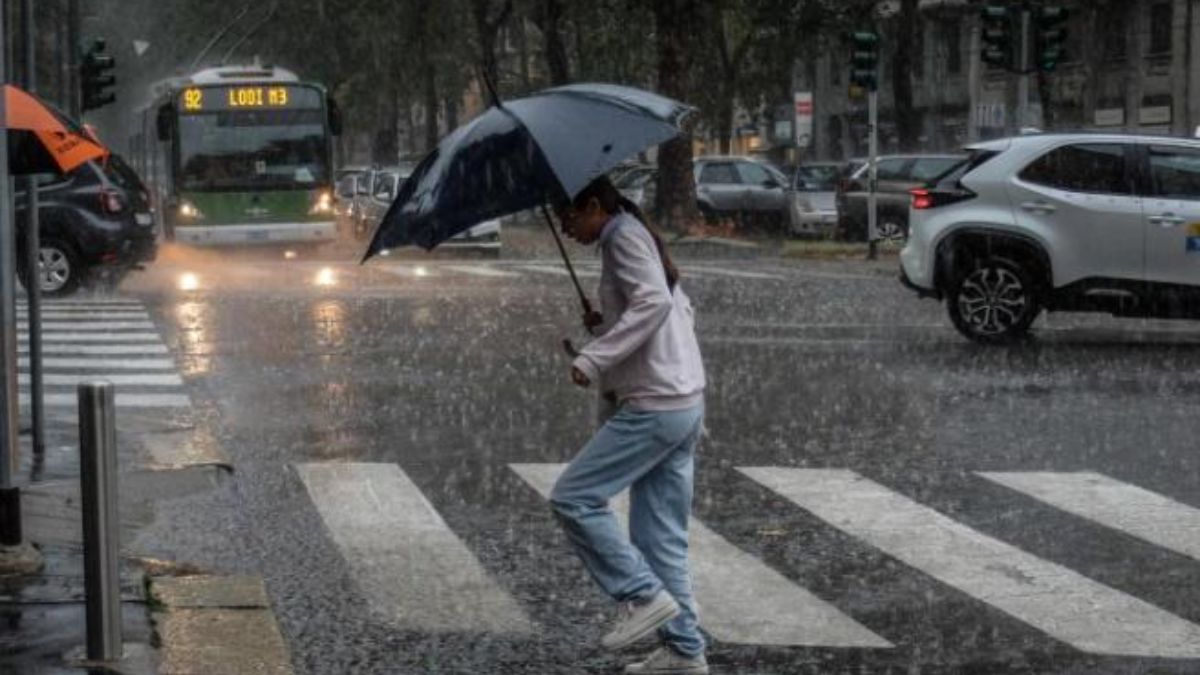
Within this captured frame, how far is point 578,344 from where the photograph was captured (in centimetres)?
1731

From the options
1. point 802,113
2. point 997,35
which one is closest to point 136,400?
point 997,35

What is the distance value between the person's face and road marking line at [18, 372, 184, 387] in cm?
872

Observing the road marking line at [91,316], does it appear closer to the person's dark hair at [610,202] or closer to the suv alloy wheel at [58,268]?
the suv alloy wheel at [58,268]

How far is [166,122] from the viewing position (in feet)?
109

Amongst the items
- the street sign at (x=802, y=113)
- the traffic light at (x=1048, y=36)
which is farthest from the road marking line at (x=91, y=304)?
the street sign at (x=802, y=113)

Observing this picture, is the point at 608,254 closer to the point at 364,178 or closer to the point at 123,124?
the point at 364,178

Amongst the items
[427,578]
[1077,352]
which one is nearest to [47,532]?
[427,578]

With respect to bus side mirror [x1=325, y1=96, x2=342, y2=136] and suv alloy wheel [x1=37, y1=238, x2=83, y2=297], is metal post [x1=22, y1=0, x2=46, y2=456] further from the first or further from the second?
bus side mirror [x1=325, y1=96, x2=342, y2=136]

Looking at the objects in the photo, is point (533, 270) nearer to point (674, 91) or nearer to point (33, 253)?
point (674, 91)

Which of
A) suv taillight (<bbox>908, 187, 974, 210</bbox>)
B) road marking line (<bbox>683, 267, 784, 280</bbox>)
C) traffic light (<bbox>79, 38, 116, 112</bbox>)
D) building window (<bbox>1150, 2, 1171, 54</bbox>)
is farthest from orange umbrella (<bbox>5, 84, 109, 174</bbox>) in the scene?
building window (<bbox>1150, 2, 1171, 54</bbox>)

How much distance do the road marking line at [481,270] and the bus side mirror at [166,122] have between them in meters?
5.74

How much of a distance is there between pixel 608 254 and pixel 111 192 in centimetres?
1763

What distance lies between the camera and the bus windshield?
3316cm

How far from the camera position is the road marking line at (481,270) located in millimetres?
28172
